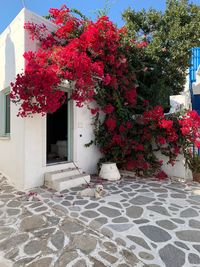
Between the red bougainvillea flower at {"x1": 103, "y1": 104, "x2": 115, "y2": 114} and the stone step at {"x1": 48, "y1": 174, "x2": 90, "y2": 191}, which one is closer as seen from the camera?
the stone step at {"x1": 48, "y1": 174, "x2": 90, "y2": 191}

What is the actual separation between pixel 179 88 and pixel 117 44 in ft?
14.6

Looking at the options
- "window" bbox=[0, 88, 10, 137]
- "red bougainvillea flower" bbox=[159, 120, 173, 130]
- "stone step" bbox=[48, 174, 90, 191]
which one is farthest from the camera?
"window" bbox=[0, 88, 10, 137]

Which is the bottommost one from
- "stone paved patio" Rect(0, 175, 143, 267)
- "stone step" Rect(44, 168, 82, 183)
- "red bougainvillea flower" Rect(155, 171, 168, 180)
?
"stone paved patio" Rect(0, 175, 143, 267)

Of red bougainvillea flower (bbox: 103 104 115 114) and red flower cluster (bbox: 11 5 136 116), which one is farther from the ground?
red flower cluster (bbox: 11 5 136 116)

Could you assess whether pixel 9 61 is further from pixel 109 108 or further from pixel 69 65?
pixel 109 108

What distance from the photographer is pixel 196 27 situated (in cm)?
897

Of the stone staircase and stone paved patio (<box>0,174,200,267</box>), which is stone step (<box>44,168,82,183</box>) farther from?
stone paved patio (<box>0,174,200,267</box>)

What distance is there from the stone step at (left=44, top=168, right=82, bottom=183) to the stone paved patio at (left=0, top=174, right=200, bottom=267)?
43cm

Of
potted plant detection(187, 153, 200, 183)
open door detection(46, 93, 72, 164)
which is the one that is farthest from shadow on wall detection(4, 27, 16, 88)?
potted plant detection(187, 153, 200, 183)

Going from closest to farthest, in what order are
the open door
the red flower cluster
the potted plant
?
the red flower cluster
the potted plant
the open door

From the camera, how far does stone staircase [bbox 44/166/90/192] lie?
609 centimetres

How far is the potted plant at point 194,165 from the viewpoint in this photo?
23.9ft

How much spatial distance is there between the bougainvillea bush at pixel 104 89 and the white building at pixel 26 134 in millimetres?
370

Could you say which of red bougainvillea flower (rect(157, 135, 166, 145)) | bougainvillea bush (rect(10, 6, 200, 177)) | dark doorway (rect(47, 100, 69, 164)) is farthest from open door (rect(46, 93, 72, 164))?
red bougainvillea flower (rect(157, 135, 166, 145))
